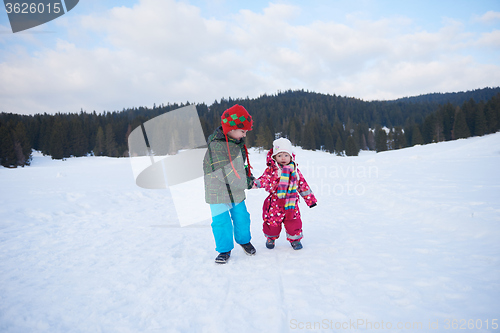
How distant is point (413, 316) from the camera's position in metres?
1.85

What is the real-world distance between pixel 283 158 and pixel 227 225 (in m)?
1.23

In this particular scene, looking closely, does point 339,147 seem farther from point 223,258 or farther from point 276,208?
point 223,258

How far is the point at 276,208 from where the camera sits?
340 centimetres

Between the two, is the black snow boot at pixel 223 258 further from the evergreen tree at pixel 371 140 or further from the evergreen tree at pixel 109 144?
the evergreen tree at pixel 371 140

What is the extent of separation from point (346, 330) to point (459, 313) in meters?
0.93

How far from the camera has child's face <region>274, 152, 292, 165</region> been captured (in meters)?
3.35

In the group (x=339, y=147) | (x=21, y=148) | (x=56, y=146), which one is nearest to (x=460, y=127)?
(x=339, y=147)

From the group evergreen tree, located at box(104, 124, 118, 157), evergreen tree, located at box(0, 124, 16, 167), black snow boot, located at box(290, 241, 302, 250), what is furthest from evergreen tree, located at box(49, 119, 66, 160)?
black snow boot, located at box(290, 241, 302, 250)

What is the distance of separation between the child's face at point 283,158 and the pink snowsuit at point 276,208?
0.27 ft

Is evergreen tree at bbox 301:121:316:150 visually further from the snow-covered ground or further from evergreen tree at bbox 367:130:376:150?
the snow-covered ground

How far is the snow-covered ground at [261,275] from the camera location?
191 centimetres

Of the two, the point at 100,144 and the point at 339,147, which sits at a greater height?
the point at 100,144

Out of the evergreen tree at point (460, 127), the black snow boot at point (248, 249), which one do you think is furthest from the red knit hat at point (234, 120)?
the evergreen tree at point (460, 127)

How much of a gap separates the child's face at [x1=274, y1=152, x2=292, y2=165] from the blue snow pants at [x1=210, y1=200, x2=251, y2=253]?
2.75 ft
